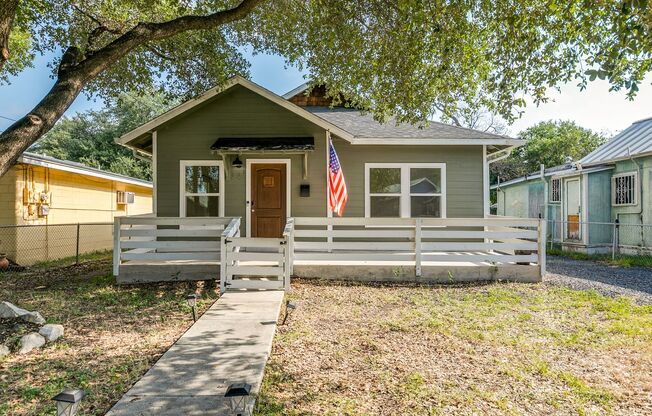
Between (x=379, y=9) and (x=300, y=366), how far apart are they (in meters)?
6.03

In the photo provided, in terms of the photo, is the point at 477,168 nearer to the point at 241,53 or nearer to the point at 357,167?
the point at 357,167

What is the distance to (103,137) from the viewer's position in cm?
3244

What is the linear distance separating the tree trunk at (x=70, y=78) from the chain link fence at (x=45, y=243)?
21.1 feet

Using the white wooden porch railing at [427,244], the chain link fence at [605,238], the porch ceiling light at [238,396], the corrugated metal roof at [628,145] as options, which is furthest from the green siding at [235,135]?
the corrugated metal roof at [628,145]

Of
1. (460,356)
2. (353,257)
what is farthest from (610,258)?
(460,356)

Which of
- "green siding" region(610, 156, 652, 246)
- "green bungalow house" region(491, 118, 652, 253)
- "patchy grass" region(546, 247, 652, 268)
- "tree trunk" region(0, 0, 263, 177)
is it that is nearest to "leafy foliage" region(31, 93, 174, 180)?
"tree trunk" region(0, 0, 263, 177)

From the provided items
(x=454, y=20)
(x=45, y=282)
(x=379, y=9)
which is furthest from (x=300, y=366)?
(x=45, y=282)

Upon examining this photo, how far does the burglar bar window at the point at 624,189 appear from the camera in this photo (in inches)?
458

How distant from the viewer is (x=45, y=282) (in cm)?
778

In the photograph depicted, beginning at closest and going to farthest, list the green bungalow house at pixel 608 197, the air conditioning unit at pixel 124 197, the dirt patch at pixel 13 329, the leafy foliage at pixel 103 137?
the dirt patch at pixel 13 329, the green bungalow house at pixel 608 197, the air conditioning unit at pixel 124 197, the leafy foliage at pixel 103 137

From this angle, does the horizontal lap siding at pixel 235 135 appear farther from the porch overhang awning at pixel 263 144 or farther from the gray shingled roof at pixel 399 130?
the gray shingled roof at pixel 399 130

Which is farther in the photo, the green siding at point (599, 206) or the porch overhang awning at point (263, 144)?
the green siding at point (599, 206)

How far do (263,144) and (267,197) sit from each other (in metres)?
1.30

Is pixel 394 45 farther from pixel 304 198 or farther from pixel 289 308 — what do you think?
pixel 289 308
